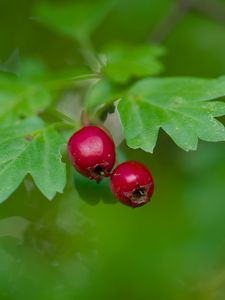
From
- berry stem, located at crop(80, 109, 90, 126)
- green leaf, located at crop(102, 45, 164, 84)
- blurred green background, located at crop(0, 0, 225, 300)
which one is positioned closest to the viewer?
berry stem, located at crop(80, 109, 90, 126)

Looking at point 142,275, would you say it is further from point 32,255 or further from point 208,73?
→ point 208,73

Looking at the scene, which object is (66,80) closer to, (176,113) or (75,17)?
(176,113)

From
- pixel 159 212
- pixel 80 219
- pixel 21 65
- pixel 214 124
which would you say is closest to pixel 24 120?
pixel 214 124

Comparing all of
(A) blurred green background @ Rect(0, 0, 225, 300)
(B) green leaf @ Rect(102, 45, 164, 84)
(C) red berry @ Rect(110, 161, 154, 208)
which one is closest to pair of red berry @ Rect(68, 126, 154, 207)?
(C) red berry @ Rect(110, 161, 154, 208)

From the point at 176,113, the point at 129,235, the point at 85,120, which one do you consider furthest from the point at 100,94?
the point at 129,235

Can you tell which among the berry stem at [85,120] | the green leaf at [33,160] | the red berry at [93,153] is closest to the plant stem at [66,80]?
the berry stem at [85,120]

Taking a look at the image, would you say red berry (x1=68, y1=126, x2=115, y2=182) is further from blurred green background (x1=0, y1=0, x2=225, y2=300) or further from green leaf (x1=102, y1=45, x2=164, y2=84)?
blurred green background (x1=0, y1=0, x2=225, y2=300)

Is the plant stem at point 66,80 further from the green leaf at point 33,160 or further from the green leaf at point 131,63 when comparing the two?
the green leaf at point 33,160
